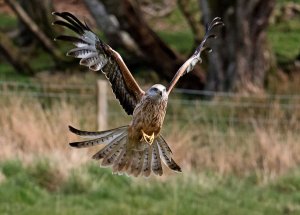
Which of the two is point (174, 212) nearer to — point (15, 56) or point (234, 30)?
point (234, 30)

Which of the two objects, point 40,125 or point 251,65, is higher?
point 251,65

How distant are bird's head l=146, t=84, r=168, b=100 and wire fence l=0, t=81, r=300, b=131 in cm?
723

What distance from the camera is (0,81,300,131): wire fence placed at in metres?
13.4

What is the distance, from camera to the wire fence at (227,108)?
1344 centimetres

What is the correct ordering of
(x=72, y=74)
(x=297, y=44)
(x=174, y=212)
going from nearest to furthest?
(x=174, y=212) → (x=72, y=74) → (x=297, y=44)

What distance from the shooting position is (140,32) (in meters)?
16.5

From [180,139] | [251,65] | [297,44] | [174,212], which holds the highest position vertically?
[297,44]

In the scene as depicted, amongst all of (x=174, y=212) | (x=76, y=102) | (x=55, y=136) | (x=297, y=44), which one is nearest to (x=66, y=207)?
(x=174, y=212)

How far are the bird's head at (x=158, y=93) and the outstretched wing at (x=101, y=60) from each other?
50 centimetres

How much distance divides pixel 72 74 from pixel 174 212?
9.65 meters

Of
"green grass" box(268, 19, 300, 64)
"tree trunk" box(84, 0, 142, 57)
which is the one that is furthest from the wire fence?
"green grass" box(268, 19, 300, 64)

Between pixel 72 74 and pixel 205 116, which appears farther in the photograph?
pixel 72 74

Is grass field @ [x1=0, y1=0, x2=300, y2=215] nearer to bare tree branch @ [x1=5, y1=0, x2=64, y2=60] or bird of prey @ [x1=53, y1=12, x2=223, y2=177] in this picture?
bird of prey @ [x1=53, y1=12, x2=223, y2=177]

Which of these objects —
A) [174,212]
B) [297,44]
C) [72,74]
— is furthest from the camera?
[297,44]
